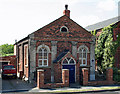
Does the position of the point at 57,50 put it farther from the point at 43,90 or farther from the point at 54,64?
the point at 43,90

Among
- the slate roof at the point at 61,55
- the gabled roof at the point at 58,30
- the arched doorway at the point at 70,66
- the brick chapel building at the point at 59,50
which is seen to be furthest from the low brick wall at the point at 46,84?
the gabled roof at the point at 58,30

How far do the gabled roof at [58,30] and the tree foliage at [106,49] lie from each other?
354 cm

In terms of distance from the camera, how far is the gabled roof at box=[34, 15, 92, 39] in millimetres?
20094

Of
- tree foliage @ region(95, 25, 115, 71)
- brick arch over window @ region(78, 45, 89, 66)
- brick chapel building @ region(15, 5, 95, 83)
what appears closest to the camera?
brick chapel building @ region(15, 5, 95, 83)

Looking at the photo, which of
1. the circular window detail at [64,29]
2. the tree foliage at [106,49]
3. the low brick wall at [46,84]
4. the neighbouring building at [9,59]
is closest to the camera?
the low brick wall at [46,84]

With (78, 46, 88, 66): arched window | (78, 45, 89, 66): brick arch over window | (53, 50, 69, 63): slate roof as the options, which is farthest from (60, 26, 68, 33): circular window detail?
(78, 46, 88, 66): arched window

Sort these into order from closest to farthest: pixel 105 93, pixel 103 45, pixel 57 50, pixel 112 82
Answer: pixel 105 93
pixel 112 82
pixel 57 50
pixel 103 45

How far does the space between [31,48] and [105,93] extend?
918cm

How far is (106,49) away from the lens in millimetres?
24109

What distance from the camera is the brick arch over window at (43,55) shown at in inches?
792

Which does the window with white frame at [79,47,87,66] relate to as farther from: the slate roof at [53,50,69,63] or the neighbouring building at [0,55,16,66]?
the neighbouring building at [0,55,16,66]

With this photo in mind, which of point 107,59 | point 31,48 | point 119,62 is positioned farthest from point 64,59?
point 119,62

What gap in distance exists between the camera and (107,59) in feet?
79.3

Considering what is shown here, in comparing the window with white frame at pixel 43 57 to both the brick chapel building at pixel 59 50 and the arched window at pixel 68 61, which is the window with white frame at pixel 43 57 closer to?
the brick chapel building at pixel 59 50
